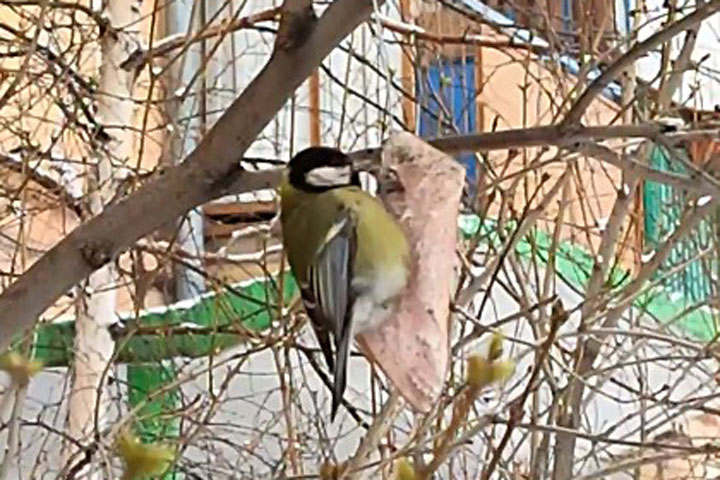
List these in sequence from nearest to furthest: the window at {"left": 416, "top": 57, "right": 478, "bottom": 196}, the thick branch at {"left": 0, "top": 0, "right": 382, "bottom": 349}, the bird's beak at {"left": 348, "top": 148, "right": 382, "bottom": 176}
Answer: the thick branch at {"left": 0, "top": 0, "right": 382, "bottom": 349}, the bird's beak at {"left": 348, "top": 148, "right": 382, "bottom": 176}, the window at {"left": 416, "top": 57, "right": 478, "bottom": 196}

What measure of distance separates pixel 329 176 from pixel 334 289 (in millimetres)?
61

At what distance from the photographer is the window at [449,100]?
1.49m

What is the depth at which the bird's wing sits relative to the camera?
2.09 ft

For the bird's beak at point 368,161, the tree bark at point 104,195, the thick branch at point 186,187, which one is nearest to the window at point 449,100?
the tree bark at point 104,195

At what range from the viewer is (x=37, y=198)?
5.66 feet

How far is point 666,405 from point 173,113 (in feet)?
2.41

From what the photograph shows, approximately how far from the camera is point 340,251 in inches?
26.3

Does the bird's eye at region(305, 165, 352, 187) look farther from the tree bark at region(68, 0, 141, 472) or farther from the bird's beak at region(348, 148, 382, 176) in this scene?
the tree bark at region(68, 0, 141, 472)

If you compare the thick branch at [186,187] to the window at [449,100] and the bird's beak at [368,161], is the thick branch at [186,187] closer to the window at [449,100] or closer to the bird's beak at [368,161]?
the bird's beak at [368,161]

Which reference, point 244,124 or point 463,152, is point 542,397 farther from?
point 244,124

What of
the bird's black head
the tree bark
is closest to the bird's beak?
the bird's black head

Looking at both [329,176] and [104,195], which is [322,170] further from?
[104,195]

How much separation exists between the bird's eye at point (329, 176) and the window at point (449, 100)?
0.60 metres

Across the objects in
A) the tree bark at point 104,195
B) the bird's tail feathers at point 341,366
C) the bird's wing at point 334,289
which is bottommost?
the bird's tail feathers at point 341,366
